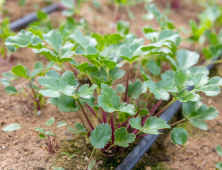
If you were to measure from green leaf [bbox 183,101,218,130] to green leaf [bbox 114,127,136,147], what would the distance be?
317mm

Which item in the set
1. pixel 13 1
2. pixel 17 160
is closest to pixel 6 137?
pixel 17 160

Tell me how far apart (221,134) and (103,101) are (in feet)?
2.80

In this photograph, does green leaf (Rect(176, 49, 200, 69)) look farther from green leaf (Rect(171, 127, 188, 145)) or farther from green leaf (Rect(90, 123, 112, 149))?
green leaf (Rect(90, 123, 112, 149))

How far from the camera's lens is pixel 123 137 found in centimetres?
87

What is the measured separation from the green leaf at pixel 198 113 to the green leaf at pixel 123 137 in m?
0.32

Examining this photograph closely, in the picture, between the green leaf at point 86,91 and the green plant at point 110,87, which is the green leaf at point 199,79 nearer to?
the green plant at point 110,87

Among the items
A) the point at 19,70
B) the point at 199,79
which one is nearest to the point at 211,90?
the point at 199,79

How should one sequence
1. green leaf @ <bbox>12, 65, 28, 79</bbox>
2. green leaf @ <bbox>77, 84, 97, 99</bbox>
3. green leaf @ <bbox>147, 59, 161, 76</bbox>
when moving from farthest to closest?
1. green leaf @ <bbox>147, 59, 161, 76</bbox>
2. green leaf @ <bbox>12, 65, 28, 79</bbox>
3. green leaf @ <bbox>77, 84, 97, 99</bbox>

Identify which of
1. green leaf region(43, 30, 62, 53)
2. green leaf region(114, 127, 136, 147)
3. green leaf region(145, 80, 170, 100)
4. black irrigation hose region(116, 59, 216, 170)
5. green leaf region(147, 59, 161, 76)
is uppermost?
green leaf region(43, 30, 62, 53)

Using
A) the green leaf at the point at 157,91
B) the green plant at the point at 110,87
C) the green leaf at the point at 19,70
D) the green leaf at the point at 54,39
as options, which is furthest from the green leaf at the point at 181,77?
the green leaf at the point at 19,70

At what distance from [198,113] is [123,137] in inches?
15.4

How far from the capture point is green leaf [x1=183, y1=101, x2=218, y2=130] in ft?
3.11

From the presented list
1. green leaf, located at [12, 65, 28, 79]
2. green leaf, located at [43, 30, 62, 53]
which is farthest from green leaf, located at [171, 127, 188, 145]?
green leaf, located at [12, 65, 28, 79]

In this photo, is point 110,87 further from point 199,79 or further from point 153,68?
point 153,68
